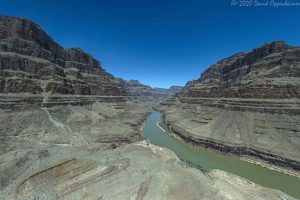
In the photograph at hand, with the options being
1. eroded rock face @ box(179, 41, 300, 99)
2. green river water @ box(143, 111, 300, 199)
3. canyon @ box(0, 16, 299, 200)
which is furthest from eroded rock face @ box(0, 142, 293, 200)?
eroded rock face @ box(179, 41, 300, 99)

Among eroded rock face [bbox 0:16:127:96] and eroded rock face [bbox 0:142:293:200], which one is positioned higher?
eroded rock face [bbox 0:16:127:96]

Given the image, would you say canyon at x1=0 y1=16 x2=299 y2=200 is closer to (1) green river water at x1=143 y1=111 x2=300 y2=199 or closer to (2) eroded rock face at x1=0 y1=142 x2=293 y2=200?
(2) eroded rock face at x1=0 y1=142 x2=293 y2=200

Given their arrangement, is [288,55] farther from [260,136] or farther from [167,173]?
[167,173]

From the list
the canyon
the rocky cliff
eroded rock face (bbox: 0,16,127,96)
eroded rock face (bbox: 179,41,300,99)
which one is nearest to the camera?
the canyon

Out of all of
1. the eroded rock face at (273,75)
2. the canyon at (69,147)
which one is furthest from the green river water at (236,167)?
the eroded rock face at (273,75)

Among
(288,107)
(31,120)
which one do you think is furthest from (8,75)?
(288,107)

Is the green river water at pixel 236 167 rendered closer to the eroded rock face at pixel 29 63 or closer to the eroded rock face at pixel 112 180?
the eroded rock face at pixel 112 180
